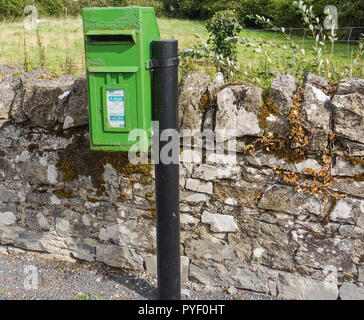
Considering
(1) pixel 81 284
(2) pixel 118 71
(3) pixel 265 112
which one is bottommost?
(1) pixel 81 284

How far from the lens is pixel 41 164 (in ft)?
11.1

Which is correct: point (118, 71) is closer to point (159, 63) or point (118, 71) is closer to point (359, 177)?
point (159, 63)

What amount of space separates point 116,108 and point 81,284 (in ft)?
5.27

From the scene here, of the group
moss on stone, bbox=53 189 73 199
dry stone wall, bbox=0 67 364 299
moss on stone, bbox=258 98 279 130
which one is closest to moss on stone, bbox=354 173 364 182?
dry stone wall, bbox=0 67 364 299

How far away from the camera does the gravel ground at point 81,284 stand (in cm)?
320

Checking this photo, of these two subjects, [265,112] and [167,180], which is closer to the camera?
[167,180]

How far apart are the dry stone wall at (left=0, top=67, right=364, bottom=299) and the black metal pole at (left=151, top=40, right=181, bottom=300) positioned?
1.26 ft

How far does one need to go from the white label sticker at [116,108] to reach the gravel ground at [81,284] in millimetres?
1446

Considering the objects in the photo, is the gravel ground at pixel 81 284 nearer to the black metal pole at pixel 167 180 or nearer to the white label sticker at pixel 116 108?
the black metal pole at pixel 167 180

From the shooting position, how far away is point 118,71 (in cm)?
239

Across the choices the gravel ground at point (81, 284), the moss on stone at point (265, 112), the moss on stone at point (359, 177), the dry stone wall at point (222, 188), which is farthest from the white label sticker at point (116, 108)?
the moss on stone at point (359, 177)

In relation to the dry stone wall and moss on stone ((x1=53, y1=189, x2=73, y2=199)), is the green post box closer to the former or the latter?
the dry stone wall

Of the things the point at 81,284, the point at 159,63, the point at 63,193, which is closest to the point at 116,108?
the point at 159,63

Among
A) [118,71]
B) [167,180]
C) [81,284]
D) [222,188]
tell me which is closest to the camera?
[118,71]
